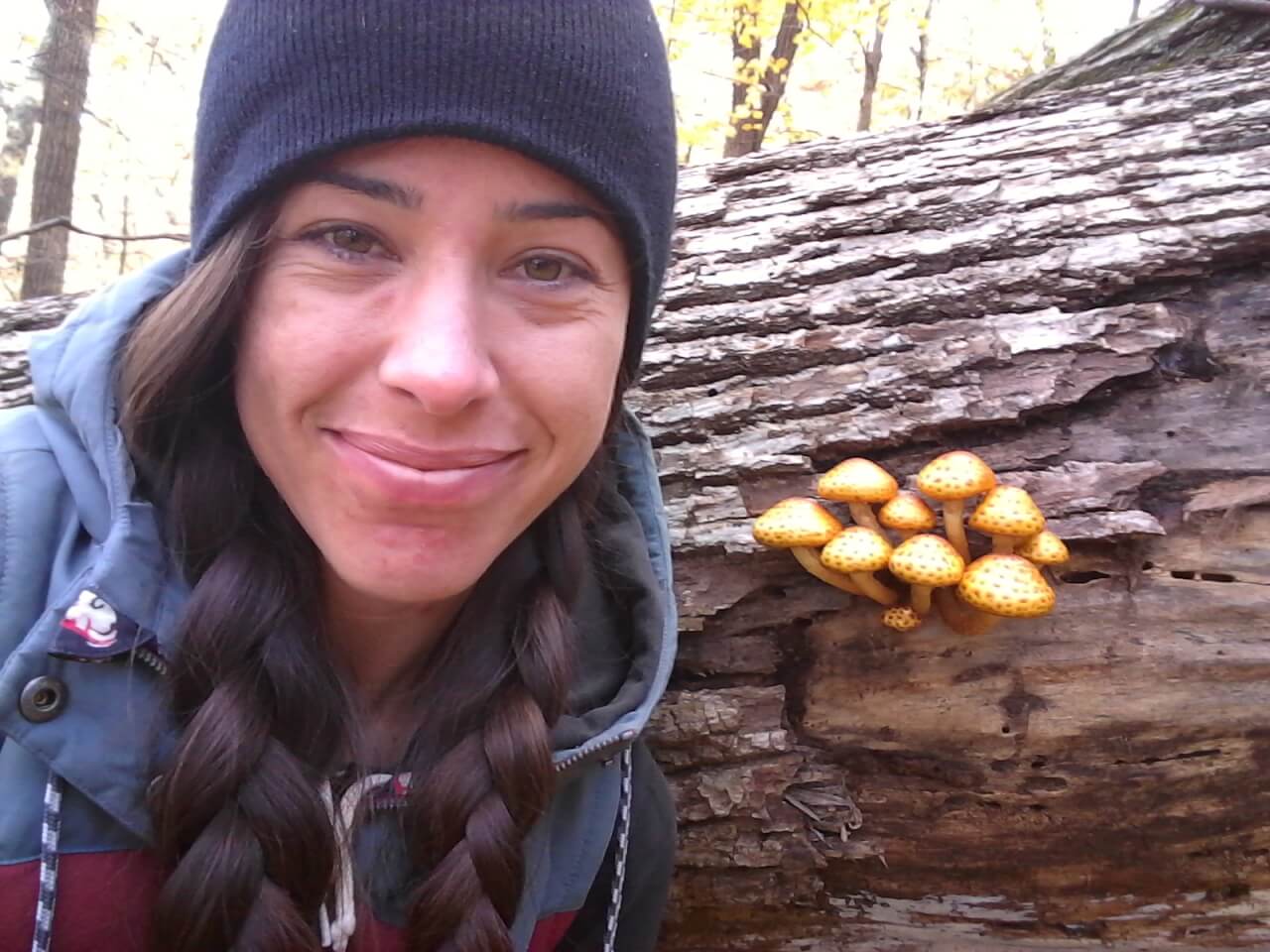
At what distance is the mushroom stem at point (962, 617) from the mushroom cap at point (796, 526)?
368 millimetres

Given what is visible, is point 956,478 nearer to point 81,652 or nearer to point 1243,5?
point 81,652

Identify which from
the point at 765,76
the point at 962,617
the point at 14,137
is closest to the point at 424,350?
the point at 962,617

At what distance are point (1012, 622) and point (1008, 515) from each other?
36 centimetres

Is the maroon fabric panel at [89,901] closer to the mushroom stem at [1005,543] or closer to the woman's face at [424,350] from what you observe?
the woman's face at [424,350]

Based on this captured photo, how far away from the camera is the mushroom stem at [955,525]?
8.45 feet

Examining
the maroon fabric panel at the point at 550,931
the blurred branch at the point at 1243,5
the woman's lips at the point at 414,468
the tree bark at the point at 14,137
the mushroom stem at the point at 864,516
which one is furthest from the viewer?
the tree bark at the point at 14,137

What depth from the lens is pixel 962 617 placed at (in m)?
2.54

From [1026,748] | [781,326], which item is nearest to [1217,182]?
[781,326]

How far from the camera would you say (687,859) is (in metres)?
2.76

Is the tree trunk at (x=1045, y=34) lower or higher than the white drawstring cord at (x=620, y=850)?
higher

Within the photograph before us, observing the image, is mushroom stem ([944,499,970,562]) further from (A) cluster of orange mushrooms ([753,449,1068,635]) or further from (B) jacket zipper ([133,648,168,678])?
(B) jacket zipper ([133,648,168,678])

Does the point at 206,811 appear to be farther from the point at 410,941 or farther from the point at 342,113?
the point at 342,113

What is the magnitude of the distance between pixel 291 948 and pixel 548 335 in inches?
46.4

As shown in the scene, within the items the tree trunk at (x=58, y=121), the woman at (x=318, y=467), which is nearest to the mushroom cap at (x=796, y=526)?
the woman at (x=318, y=467)
